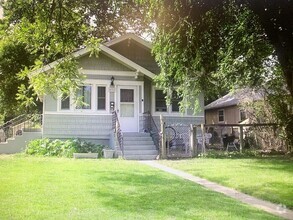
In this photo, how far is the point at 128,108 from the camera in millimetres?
19375

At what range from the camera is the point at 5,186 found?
802 centimetres

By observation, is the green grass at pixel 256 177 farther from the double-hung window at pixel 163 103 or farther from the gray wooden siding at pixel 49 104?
the gray wooden siding at pixel 49 104

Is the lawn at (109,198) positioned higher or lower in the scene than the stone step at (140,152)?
lower

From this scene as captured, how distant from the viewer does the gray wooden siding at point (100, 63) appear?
18.6 metres

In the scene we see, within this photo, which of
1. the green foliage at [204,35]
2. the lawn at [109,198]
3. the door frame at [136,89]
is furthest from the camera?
the door frame at [136,89]

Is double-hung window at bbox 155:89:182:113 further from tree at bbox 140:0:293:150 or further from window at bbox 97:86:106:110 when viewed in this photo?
tree at bbox 140:0:293:150

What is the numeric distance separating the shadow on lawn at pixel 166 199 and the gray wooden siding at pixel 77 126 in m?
8.97

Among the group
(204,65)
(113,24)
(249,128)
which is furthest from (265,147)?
(113,24)

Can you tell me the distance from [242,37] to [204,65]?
141cm

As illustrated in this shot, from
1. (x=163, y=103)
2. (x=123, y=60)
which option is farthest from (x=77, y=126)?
(x=163, y=103)

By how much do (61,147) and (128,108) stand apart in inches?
169

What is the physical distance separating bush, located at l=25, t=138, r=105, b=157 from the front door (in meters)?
2.36

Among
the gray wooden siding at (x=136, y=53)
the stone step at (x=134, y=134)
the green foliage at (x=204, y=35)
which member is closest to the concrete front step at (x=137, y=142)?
the stone step at (x=134, y=134)

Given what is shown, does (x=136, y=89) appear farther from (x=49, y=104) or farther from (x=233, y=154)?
(x=233, y=154)
